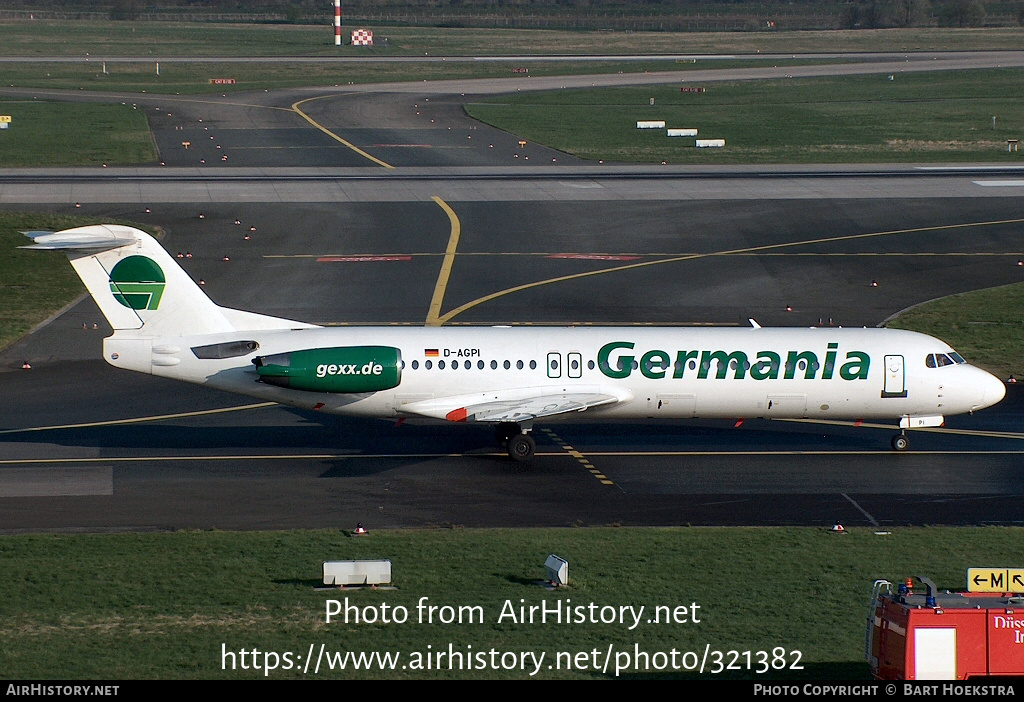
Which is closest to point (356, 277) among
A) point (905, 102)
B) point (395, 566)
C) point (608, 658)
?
point (395, 566)

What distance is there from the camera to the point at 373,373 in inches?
1373

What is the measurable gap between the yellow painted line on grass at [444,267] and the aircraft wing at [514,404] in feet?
50.6

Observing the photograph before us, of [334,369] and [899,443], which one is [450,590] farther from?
[899,443]

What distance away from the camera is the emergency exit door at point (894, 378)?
36.8 m

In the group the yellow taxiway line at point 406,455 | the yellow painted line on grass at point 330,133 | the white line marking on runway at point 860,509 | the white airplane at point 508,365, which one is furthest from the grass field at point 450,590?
the yellow painted line on grass at point 330,133

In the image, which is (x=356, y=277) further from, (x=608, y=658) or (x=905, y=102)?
(x=905, y=102)

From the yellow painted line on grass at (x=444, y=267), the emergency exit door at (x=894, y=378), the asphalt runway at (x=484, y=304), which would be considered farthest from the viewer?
the yellow painted line on grass at (x=444, y=267)

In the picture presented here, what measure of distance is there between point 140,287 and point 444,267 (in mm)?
28066

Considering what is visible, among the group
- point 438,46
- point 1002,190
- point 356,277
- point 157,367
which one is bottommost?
point 157,367

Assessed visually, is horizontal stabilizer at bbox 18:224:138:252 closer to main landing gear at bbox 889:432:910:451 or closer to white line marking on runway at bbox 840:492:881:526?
white line marking on runway at bbox 840:492:881:526

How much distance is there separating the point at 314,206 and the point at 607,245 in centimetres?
1928

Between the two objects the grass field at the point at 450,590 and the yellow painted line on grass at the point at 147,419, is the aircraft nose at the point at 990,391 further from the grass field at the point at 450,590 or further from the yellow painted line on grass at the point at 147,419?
the yellow painted line on grass at the point at 147,419

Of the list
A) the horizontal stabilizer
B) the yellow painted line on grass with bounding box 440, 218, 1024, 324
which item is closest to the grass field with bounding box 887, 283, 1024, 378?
the yellow painted line on grass with bounding box 440, 218, 1024, 324

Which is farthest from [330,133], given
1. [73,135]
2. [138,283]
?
[138,283]
